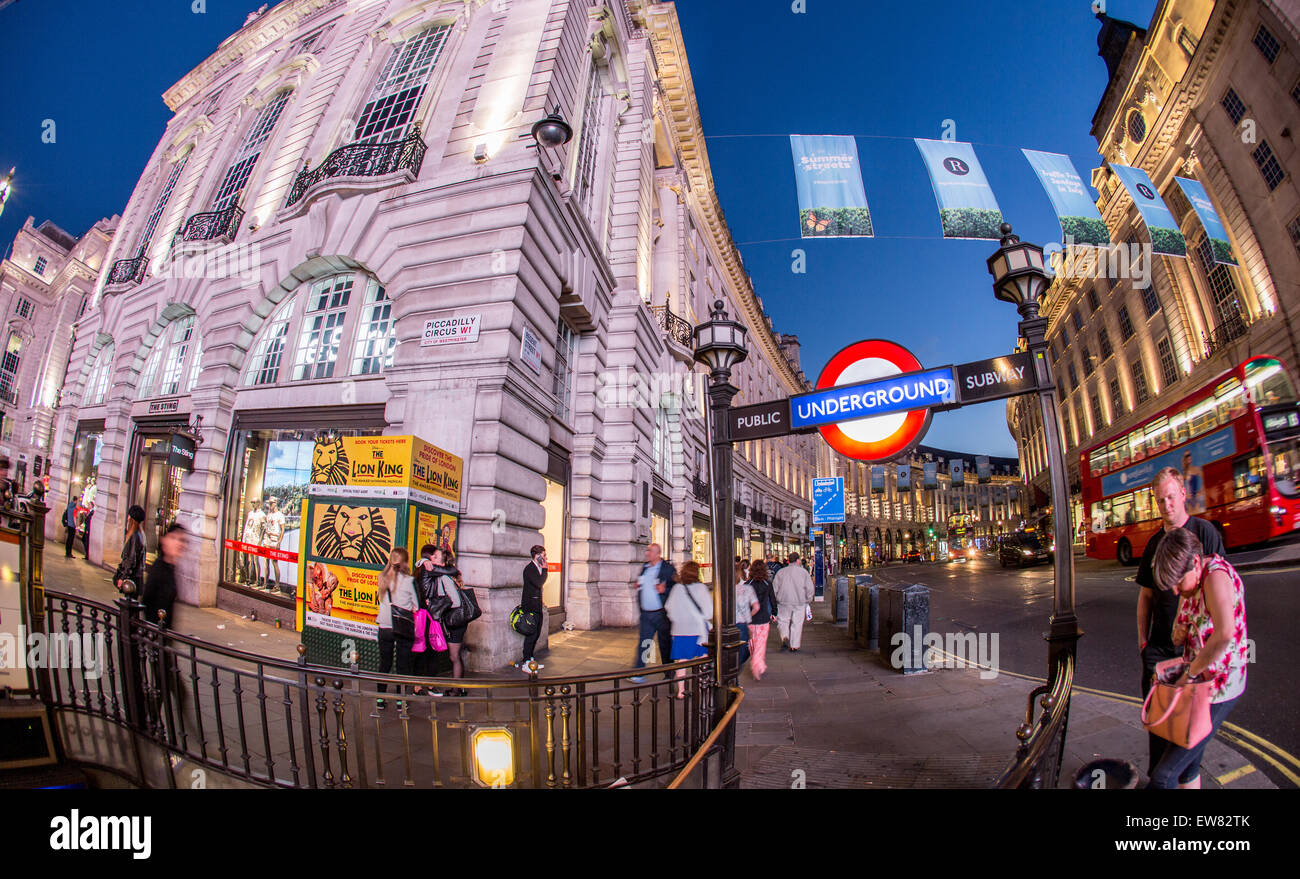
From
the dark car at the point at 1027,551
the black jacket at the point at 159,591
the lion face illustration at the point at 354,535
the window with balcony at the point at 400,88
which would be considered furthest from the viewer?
the dark car at the point at 1027,551

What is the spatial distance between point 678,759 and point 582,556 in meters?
8.36

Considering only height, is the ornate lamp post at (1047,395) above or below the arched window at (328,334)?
below

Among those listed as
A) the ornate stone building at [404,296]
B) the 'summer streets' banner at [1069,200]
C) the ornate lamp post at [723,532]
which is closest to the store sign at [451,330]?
the ornate stone building at [404,296]

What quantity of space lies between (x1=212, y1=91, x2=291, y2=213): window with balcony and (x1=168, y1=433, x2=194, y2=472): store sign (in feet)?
23.6

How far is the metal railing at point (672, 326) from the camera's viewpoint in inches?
730

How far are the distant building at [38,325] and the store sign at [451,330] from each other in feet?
41.6

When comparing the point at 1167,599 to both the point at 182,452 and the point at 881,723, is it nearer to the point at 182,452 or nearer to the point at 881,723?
the point at 881,723

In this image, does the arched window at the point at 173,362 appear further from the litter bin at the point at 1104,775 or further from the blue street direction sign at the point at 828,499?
the blue street direction sign at the point at 828,499

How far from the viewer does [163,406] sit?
481 inches

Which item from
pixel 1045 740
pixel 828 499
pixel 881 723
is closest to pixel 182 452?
pixel 881 723

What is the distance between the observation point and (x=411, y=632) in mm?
5602
